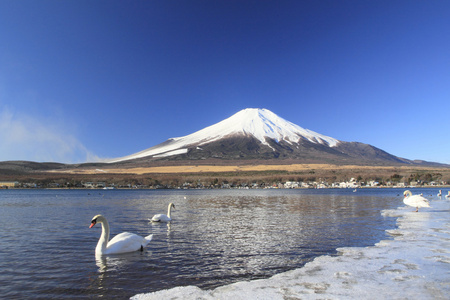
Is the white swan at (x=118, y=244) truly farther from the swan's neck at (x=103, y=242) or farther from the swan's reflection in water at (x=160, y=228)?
the swan's reflection in water at (x=160, y=228)

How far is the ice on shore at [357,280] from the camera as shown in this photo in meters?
5.86

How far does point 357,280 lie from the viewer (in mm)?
6738

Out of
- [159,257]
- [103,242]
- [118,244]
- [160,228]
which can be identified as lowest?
[160,228]

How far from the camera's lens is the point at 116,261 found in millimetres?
9023

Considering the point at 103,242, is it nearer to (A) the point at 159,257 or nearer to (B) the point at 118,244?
(B) the point at 118,244

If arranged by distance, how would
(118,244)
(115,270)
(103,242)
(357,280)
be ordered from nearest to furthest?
(357,280), (115,270), (103,242), (118,244)

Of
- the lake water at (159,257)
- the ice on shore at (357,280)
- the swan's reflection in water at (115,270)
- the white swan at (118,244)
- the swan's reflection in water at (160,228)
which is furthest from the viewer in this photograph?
the swan's reflection in water at (160,228)

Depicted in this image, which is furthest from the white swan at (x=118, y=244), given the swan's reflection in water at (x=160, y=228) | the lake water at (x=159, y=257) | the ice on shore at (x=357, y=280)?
the ice on shore at (x=357, y=280)

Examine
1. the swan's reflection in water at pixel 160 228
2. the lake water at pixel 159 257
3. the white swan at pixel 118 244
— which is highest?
the white swan at pixel 118 244

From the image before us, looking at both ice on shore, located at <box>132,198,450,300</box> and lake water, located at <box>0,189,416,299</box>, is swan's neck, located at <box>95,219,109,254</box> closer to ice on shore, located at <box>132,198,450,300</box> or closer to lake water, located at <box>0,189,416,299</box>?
lake water, located at <box>0,189,416,299</box>

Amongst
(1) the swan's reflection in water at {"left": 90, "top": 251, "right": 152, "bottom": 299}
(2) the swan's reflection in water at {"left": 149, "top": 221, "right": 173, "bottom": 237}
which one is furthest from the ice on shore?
(2) the swan's reflection in water at {"left": 149, "top": 221, "right": 173, "bottom": 237}

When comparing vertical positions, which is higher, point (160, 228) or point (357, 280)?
point (357, 280)

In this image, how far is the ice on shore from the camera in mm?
5859

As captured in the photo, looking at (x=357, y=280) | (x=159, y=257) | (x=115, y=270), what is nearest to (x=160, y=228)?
(x=159, y=257)
